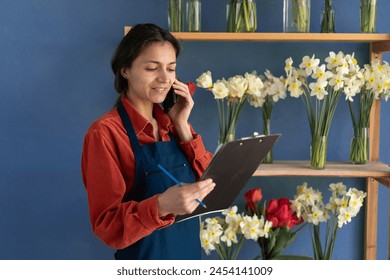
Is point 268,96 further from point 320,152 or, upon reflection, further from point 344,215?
point 344,215

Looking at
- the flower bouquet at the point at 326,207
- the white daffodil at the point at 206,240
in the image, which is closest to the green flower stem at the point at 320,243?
the flower bouquet at the point at 326,207

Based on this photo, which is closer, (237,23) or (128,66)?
(128,66)

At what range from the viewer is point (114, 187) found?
1766 millimetres

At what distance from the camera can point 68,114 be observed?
2891 mm

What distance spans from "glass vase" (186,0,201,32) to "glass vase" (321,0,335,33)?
49 cm

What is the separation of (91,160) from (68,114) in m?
1.14

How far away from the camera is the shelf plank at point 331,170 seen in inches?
103

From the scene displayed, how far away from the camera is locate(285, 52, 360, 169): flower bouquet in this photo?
255cm

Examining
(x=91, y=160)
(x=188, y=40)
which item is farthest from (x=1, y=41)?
(x=91, y=160)

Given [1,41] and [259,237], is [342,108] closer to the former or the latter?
[259,237]

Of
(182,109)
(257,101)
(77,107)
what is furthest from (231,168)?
(77,107)

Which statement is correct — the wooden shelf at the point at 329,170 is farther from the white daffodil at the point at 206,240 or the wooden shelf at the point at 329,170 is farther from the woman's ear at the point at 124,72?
the woman's ear at the point at 124,72

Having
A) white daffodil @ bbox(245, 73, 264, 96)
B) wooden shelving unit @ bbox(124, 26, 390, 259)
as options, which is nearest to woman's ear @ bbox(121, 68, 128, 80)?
wooden shelving unit @ bbox(124, 26, 390, 259)

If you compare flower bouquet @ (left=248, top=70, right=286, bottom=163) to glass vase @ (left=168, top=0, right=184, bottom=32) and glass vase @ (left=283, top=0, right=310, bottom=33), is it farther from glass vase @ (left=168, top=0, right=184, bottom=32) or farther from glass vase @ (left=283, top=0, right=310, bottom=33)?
glass vase @ (left=168, top=0, right=184, bottom=32)
